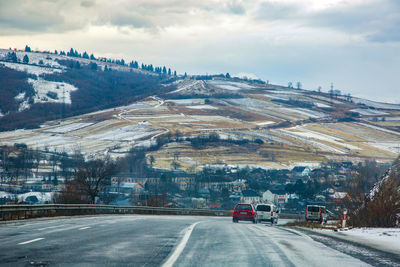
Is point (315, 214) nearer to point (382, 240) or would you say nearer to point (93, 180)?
point (382, 240)

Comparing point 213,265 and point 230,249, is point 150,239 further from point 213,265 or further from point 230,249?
point 213,265

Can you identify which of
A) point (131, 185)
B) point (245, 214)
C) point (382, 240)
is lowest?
point (131, 185)

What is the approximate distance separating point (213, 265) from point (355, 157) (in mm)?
182448

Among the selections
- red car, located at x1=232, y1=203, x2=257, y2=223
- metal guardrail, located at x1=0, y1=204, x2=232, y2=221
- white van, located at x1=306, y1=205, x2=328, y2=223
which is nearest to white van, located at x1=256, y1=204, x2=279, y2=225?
red car, located at x1=232, y1=203, x2=257, y2=223

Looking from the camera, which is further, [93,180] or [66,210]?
[93,180]

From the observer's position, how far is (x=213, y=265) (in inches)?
401

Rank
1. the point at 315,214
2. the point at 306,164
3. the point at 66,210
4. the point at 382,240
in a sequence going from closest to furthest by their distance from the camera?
1. the point at 382,240
2. the point at 66,210
3. the point at 315,214
4. the point at 306,164

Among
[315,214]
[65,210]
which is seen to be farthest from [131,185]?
[65,210]

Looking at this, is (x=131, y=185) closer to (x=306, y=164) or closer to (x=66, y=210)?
(x=306, y=164)

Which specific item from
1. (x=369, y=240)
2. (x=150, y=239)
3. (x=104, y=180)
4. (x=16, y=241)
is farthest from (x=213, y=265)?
(x=104, y=180)

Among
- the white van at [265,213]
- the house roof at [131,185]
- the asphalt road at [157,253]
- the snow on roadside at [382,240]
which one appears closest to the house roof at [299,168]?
the house roof at [131,185]

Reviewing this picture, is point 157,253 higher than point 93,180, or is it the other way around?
point 157,253

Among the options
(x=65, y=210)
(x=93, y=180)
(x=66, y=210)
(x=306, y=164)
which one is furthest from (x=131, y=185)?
(x=65, y=210)

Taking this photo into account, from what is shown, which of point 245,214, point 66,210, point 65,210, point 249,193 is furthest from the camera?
point 249,193
